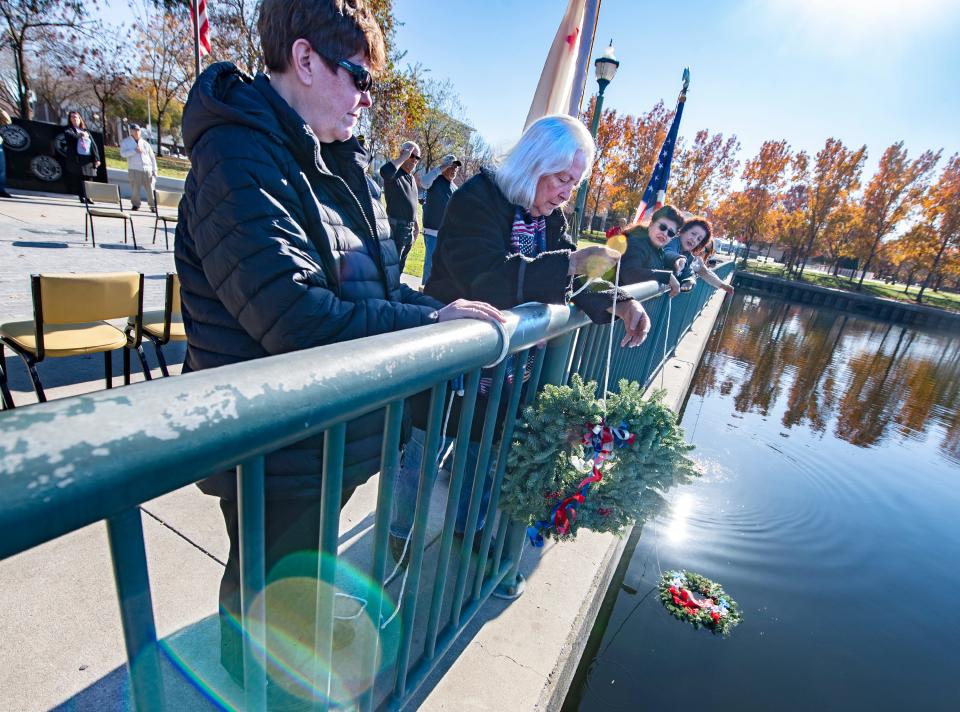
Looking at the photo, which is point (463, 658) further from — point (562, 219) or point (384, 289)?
point (562, 219)

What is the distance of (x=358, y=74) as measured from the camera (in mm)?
1318

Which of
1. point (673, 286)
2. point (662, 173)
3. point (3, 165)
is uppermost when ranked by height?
point (662, 173)

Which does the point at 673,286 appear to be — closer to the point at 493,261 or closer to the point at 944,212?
the point at 493,261

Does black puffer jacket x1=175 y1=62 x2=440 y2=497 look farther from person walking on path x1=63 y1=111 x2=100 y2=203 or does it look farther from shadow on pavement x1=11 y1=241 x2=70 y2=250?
person walking on path x1=63 y1=111 x2=100 y2=203

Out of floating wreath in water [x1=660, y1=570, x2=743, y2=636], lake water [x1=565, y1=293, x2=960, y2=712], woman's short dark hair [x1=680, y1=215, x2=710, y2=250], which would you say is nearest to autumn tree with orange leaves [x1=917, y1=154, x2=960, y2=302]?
lake water [x1=565, y1=293, x2=960, y2=712]

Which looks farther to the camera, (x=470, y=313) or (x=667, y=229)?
(x=667, y=229)

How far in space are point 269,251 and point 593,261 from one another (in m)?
1.17

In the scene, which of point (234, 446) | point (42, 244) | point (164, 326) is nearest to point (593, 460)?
point (234, 446)

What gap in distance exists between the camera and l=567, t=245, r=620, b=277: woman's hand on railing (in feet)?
5.97

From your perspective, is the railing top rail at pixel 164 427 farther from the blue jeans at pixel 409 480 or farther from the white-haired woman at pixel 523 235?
the blue jeans at pixel 409 480

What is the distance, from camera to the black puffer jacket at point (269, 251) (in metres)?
1.07

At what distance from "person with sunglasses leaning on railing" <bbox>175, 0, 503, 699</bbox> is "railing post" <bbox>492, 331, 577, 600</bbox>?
0.67 metres

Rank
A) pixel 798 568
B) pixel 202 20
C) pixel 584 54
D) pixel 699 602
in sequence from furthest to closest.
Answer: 1. pixel 202 20
2. pixel 584 54
3. pixel 798 568
4. pixel 699 602

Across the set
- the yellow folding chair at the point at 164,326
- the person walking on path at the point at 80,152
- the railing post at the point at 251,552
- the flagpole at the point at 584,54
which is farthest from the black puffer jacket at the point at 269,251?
the person walking on path at the point at 80,152
